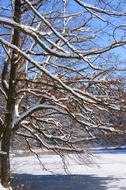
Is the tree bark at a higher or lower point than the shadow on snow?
higher

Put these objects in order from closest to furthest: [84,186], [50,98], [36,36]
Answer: [36,36] → [50,98] → [84,186]

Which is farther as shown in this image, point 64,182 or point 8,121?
point 64,182

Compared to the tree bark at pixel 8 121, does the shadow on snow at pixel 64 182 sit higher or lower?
lower

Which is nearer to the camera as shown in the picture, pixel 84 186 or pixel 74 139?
pixel 74 139

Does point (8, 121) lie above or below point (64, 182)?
above

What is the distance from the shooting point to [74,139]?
11.7m

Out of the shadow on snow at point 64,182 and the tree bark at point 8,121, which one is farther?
the shadow on snow at point 64,182

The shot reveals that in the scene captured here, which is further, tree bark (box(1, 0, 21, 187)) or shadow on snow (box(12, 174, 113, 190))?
shadow on snow (box(12, 174, 113, 190))

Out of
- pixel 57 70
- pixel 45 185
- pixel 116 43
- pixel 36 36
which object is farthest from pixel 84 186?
pixel 36 36

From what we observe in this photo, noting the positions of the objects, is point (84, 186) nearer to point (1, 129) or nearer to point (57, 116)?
point (57, 116)

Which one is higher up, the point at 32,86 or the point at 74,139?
the point at 32,86

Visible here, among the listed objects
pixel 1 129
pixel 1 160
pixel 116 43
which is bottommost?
pixel 1 160

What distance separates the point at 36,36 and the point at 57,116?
7887mm

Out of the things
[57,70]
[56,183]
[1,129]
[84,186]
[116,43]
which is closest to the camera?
[116,43]
